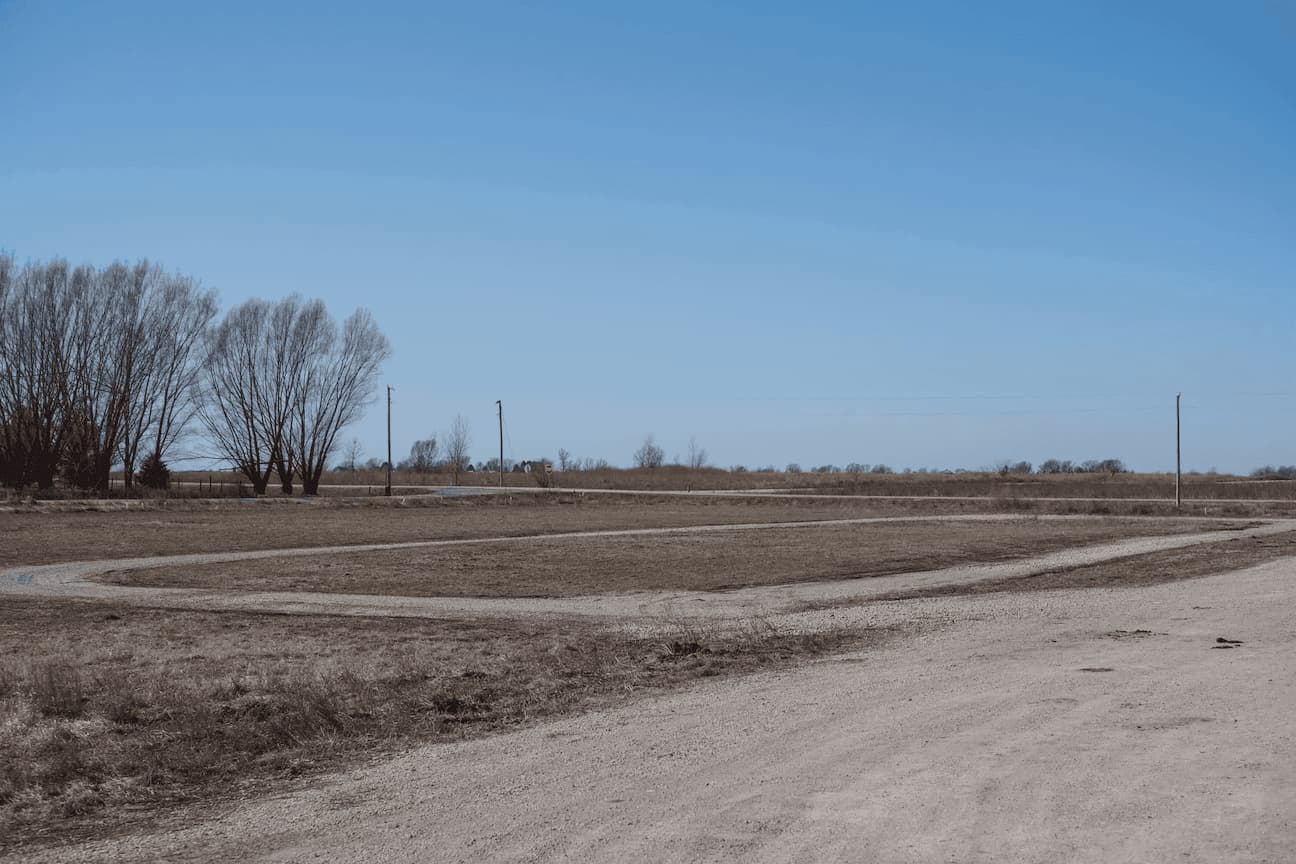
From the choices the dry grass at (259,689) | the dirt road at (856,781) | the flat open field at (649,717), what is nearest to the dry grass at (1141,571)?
the flat open field at (649,717)

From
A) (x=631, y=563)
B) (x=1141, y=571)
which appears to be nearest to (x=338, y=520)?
(x=631, y=563)

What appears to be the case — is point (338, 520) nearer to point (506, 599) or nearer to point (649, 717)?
point (506, 599)

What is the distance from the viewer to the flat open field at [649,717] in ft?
20.7

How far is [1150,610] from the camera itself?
55.2 feet

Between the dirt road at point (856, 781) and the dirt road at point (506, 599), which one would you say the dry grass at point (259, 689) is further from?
the dirt road at point (506, 599)

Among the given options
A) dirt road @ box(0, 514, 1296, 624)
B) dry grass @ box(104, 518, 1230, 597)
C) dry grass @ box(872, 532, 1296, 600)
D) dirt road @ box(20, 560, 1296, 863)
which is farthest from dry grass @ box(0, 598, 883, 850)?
dry grass @ box(872, 532, 1296, 600)

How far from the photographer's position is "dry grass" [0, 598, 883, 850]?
26.2 ft

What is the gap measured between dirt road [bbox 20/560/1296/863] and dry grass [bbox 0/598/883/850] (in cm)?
82

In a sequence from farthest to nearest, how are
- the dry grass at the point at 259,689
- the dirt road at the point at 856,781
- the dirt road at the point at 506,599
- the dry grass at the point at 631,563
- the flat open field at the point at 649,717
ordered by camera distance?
1. the dry grass at the point at 631,563
2. the dirt road at the point at 506,599
3. the dry grass at the point at 259,689
4. the flat open field at the point at 649,717
5. the dirt road at the point at 856,781

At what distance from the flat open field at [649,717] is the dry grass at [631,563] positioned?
28 cm

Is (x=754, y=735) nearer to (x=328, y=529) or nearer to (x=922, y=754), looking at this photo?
(x=922, y=754)

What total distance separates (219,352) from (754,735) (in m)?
78.3

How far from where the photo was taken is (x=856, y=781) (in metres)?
7.11

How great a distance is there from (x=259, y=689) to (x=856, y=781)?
6.70 meters
